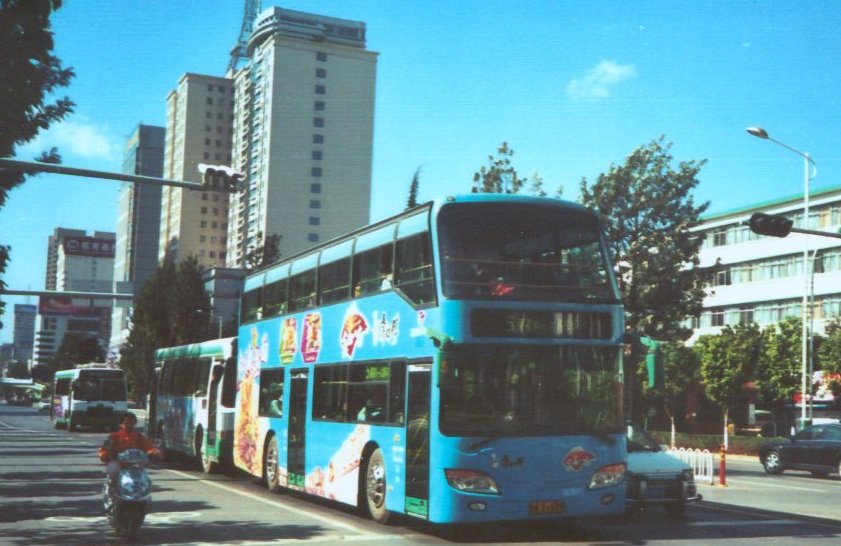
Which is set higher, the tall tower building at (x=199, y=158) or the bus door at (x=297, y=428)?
the tall tower building at (x=199, y=158)

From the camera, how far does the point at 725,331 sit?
2147 inches

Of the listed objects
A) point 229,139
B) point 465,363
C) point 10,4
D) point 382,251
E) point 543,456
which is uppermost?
point 229,139

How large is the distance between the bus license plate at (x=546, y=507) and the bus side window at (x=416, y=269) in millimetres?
2706

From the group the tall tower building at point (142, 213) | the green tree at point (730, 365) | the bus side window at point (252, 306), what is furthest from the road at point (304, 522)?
the tall tower building at point (142, 213)

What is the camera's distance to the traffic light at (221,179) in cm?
1756

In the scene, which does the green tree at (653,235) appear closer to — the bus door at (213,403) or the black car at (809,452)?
the black car at (809,452)

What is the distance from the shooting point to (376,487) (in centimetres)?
1406

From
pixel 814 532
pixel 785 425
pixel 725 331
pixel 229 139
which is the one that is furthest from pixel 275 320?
pixel 229 139

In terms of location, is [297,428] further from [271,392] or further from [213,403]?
[213,403]

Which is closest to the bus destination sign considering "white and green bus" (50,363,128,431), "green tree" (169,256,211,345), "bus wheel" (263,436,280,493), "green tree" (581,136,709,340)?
"bus wheel" (263,436,280,493)

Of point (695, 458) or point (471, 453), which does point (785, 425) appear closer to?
point (695, 458)

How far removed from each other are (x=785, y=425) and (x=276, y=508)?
2011 inches

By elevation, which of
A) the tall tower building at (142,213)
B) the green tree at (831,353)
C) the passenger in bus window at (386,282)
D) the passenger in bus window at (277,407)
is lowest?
the passenger in bus window at (277,407)

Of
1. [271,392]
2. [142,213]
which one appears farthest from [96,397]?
[142,213]
